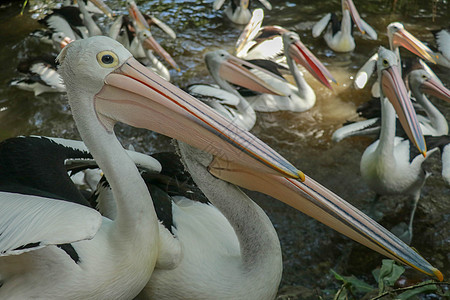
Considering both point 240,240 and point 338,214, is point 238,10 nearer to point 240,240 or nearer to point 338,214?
point 240,240

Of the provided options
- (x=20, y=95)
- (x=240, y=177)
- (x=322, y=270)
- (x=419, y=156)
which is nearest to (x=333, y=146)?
(x=419, y=156)

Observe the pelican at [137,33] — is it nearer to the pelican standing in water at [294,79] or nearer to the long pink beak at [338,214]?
the pelican standing in water at [294,79]

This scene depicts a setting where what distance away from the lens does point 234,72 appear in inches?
170

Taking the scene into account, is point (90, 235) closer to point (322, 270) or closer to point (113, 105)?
point (113, 105)

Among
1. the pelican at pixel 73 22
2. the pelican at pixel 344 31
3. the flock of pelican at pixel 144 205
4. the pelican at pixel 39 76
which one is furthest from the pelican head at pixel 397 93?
the pelican at pixel 73 22

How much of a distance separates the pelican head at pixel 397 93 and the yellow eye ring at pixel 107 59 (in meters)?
1.85

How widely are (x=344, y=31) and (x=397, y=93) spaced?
2.39m

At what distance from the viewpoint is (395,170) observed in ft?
9.98

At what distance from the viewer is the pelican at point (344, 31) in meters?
5.29

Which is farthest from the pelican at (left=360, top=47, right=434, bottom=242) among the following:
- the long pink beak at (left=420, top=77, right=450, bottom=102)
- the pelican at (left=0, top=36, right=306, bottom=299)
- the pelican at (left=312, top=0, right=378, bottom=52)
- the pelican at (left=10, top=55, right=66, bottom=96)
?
the pelican at (left=10, top=55, right=66, bottom=96)

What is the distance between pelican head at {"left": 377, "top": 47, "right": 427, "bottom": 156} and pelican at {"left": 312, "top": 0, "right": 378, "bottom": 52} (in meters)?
2.18

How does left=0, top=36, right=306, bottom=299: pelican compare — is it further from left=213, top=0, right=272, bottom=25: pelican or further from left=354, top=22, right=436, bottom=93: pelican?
left=213, top=0, right=272, bottom=25: pelican

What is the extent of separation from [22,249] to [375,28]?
5.16 metres

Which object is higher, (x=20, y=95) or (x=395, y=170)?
(x=395, y=170)
